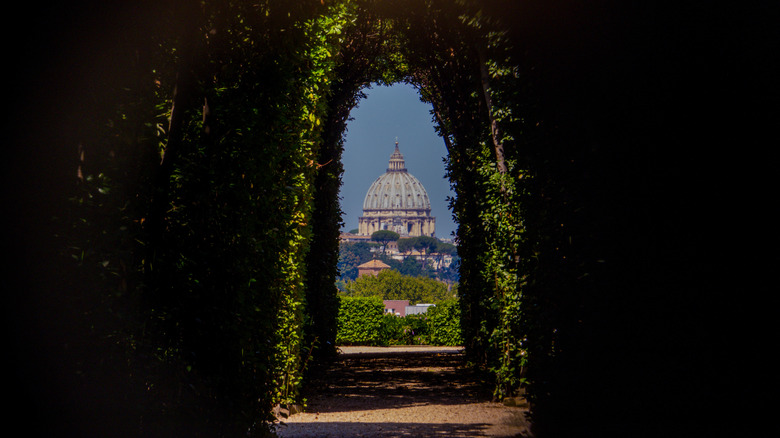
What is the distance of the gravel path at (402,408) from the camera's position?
10.7m

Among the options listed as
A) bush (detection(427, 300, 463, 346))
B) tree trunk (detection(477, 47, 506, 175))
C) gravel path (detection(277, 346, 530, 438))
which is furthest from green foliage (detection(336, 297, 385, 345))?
tree trunk (detection(477, 47, 506, 175))

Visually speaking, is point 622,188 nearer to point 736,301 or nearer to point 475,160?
point 736,301

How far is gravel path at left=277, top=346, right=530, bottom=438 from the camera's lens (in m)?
10.7

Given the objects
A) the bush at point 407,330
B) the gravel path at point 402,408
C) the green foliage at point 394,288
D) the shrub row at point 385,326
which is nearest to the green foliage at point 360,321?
the shrub row at point 385,326

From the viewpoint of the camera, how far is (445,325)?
38469mm

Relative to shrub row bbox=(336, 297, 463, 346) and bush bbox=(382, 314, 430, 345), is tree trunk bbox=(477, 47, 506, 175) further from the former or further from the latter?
bush bbox=(382, 314, 430, 345)

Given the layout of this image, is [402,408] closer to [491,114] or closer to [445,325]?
[491,114]

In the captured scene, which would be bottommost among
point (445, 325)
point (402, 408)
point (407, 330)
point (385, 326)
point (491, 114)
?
point (402, 408)

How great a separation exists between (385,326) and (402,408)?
25270 mm

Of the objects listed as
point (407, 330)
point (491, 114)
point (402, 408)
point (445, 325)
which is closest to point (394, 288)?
point (407, 330)

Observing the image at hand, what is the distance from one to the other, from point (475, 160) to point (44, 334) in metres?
12.4

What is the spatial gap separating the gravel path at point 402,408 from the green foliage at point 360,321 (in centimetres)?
1529

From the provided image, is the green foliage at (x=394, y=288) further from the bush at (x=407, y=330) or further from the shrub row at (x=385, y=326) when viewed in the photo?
the shrub row at (x=385, y=326)

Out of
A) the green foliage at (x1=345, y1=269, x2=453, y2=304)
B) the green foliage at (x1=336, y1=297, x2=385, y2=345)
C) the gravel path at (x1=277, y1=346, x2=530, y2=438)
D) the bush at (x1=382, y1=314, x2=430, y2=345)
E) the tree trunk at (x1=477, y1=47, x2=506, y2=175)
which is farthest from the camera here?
the green foliage at (x1=345, y1=269, x2=453, y2=304)
